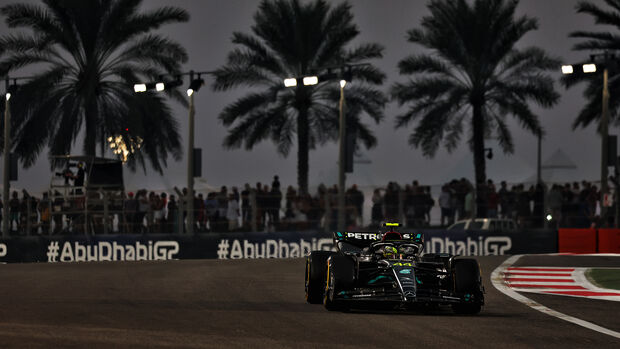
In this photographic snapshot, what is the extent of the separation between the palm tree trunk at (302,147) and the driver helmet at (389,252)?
2759 centimetres

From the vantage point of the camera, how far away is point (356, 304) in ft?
39.5

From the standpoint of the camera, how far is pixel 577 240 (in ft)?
94.2

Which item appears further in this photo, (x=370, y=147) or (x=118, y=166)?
(x=370, y=147)

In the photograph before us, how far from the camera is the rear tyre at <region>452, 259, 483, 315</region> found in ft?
38.2

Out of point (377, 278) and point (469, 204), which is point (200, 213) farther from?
point (377, 278)

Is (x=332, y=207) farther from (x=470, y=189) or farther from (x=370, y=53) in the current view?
(x=370, y=53)

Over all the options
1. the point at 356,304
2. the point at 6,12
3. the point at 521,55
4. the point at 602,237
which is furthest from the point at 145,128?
the point at 356,304

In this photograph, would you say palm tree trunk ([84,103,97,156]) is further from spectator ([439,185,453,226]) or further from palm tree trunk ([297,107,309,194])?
spectator ([439,185,453,226])

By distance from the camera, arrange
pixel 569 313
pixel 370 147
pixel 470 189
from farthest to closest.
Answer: pixel 370 147, pixel 470 189, pixel 569 313

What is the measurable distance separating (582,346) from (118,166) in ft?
93.8

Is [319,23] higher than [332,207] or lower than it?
higher

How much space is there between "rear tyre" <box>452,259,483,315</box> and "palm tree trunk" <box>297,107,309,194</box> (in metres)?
28.3

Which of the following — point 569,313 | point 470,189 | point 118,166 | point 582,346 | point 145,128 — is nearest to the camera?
point 582,346

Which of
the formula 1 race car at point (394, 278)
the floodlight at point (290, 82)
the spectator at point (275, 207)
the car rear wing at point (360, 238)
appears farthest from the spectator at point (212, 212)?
the formula 1 race car at point (394, 278)
